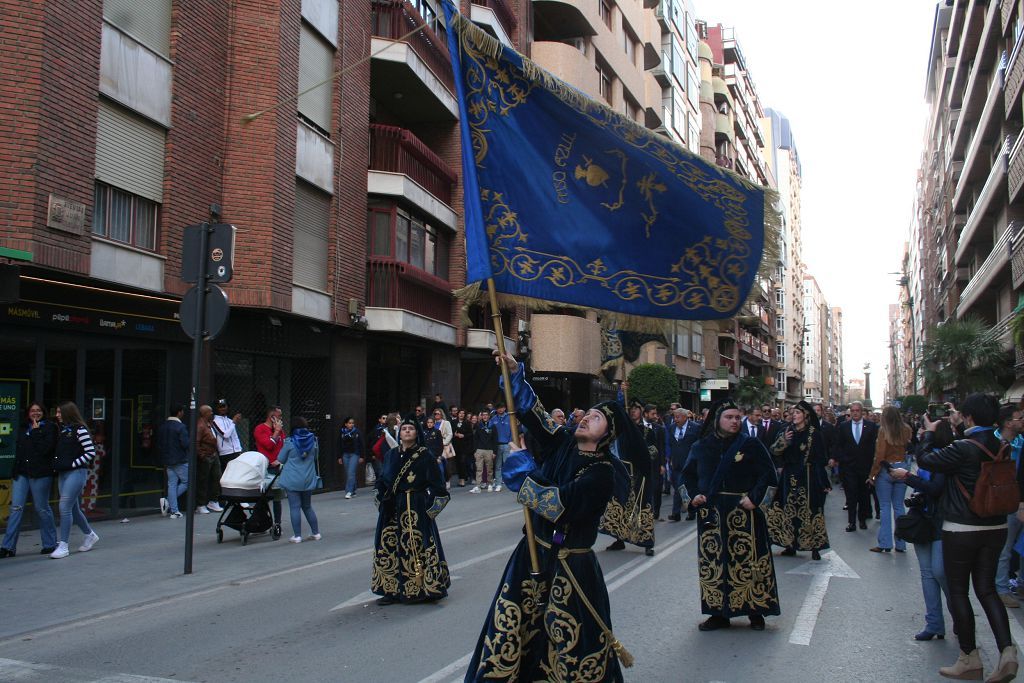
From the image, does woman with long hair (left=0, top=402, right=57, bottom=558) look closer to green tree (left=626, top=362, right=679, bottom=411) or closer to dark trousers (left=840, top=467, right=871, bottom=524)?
dark trousers (left=840, top=467, right=871, bottom=524)

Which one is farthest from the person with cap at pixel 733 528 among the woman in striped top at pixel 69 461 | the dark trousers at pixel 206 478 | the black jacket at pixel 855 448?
the dark trousers at pixel 206 478

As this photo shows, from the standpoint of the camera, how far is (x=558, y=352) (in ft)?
101

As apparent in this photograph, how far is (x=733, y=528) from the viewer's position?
701 centimetres

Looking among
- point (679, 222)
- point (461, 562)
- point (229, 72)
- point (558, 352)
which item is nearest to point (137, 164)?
point (229, 72)

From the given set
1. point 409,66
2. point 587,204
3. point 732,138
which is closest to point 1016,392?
point 409,66

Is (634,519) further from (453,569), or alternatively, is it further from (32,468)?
(32,468)

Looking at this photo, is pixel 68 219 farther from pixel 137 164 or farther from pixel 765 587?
pixel 765 587

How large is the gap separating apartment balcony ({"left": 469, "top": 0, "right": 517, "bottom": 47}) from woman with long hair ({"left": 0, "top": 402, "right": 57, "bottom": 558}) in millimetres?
17727

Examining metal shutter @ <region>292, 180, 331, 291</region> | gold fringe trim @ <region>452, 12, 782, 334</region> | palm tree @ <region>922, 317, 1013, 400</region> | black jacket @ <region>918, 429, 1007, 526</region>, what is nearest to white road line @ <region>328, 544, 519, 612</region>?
gold fringe trim @ <region>452, 12, 782, 334</region>

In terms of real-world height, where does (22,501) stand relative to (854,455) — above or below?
below

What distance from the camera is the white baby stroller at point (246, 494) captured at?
11281 millimetres

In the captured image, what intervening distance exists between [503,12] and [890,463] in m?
23.9

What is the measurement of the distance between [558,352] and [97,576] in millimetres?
22672

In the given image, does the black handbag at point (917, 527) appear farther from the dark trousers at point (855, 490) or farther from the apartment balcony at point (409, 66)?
the apartment balcony at point (409, 66)
